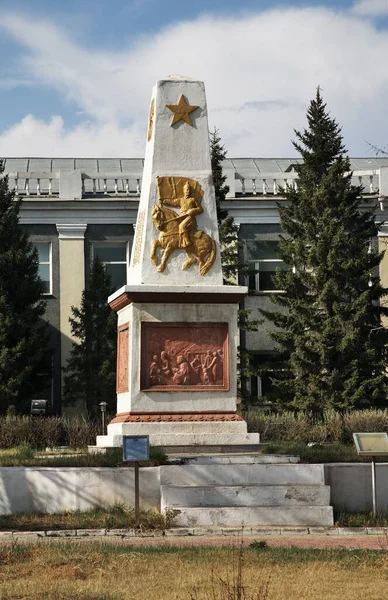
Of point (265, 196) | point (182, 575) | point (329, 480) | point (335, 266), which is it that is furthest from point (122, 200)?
point (182, 575)

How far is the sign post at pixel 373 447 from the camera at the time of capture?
62.3ft

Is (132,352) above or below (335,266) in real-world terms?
below

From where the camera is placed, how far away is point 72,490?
18891 millimetres

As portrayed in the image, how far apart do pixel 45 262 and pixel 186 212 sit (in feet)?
83.1

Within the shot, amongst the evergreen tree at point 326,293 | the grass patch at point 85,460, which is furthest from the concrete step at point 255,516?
the evergreen tree at point 326,293

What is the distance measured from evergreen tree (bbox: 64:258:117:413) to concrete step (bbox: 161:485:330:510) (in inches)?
922

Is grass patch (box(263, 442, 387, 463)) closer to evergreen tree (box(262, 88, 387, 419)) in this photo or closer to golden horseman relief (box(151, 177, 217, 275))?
golden horseman relief (box(151, 177, 217, 275))

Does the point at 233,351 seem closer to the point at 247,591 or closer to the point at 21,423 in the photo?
the point at 21,423

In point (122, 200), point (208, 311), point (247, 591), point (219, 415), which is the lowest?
point (247, 591)

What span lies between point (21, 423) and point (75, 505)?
30.7 ft

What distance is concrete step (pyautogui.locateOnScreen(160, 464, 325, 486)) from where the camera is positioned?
1930cm

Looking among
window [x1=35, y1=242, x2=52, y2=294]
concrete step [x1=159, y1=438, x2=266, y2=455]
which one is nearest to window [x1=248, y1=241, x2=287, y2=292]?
window [x1=35, y1=242, x2=52, y2=294]

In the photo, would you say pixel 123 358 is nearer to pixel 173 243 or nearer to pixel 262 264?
pixel 173 243

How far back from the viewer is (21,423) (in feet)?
91.8
